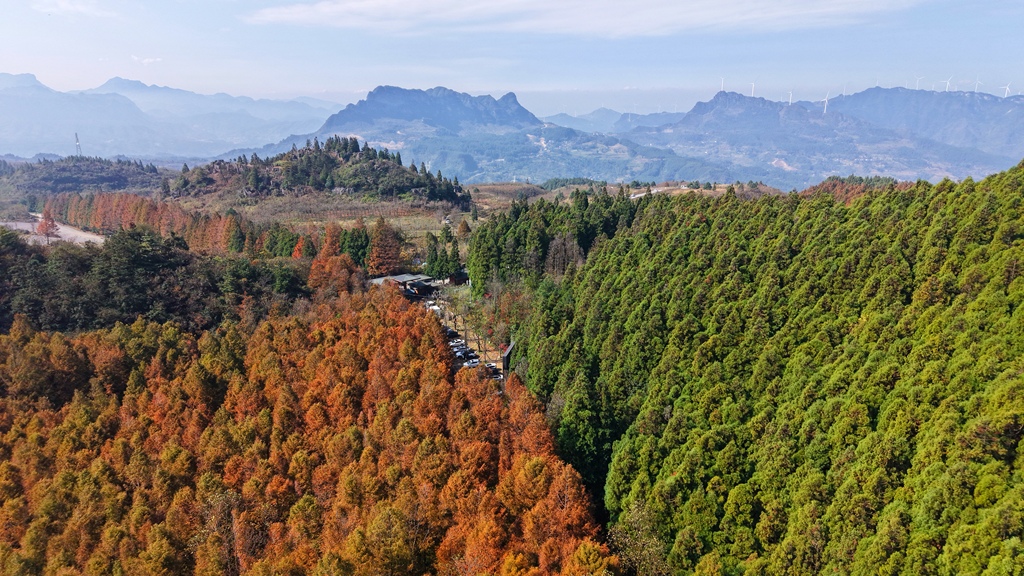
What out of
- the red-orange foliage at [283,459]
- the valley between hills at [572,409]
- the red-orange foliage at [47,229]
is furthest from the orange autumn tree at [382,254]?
the red-orange foliage at [47,229]

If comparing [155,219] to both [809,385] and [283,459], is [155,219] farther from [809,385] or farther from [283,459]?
[809,385]

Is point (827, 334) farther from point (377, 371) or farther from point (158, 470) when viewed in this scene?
point (158, 470)

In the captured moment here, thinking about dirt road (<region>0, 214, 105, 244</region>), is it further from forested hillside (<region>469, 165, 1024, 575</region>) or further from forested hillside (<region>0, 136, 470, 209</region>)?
forested hillside (<region>469, 165, 1024, 575</region>)

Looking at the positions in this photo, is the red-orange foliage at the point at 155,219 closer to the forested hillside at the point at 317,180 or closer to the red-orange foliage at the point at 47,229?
the red-orange foliage at the point at 47,229

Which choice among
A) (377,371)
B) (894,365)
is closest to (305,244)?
(377,371)

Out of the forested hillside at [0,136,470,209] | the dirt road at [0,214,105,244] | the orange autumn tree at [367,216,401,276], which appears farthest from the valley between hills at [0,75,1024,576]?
the forested hillside at [0,136,470,209]

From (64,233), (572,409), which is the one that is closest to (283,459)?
(572,409)
